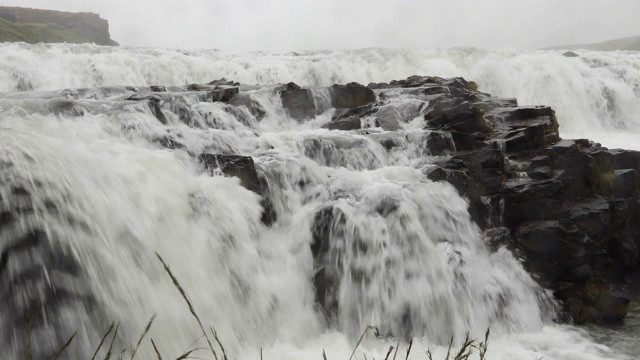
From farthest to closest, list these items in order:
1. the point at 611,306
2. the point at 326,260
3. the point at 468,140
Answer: the point at 468,140, the point at 611,306, the point at 326,260

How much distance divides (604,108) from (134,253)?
69.4 ft

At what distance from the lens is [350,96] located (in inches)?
461

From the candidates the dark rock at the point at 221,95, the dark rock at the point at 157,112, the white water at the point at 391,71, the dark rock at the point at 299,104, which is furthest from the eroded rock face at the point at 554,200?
the white water at the point at 391,71

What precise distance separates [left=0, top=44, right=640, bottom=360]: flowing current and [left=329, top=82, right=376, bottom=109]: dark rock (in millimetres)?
2323

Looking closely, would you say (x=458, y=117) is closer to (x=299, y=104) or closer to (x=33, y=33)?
(x=299, y=104)

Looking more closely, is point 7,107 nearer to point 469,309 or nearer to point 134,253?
point 134,253

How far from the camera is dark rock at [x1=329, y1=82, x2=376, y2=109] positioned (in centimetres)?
1157

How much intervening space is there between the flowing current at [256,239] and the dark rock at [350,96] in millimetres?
2323

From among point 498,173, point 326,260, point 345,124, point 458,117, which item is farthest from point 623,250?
point 345,124

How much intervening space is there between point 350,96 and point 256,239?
666 cm

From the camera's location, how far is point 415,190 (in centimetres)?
677

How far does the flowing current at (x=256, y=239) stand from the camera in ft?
13.1

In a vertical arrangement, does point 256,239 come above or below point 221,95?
below

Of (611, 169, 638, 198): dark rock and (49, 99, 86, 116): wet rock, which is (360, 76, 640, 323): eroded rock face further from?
(49, 99, 86, 116): wet rock
